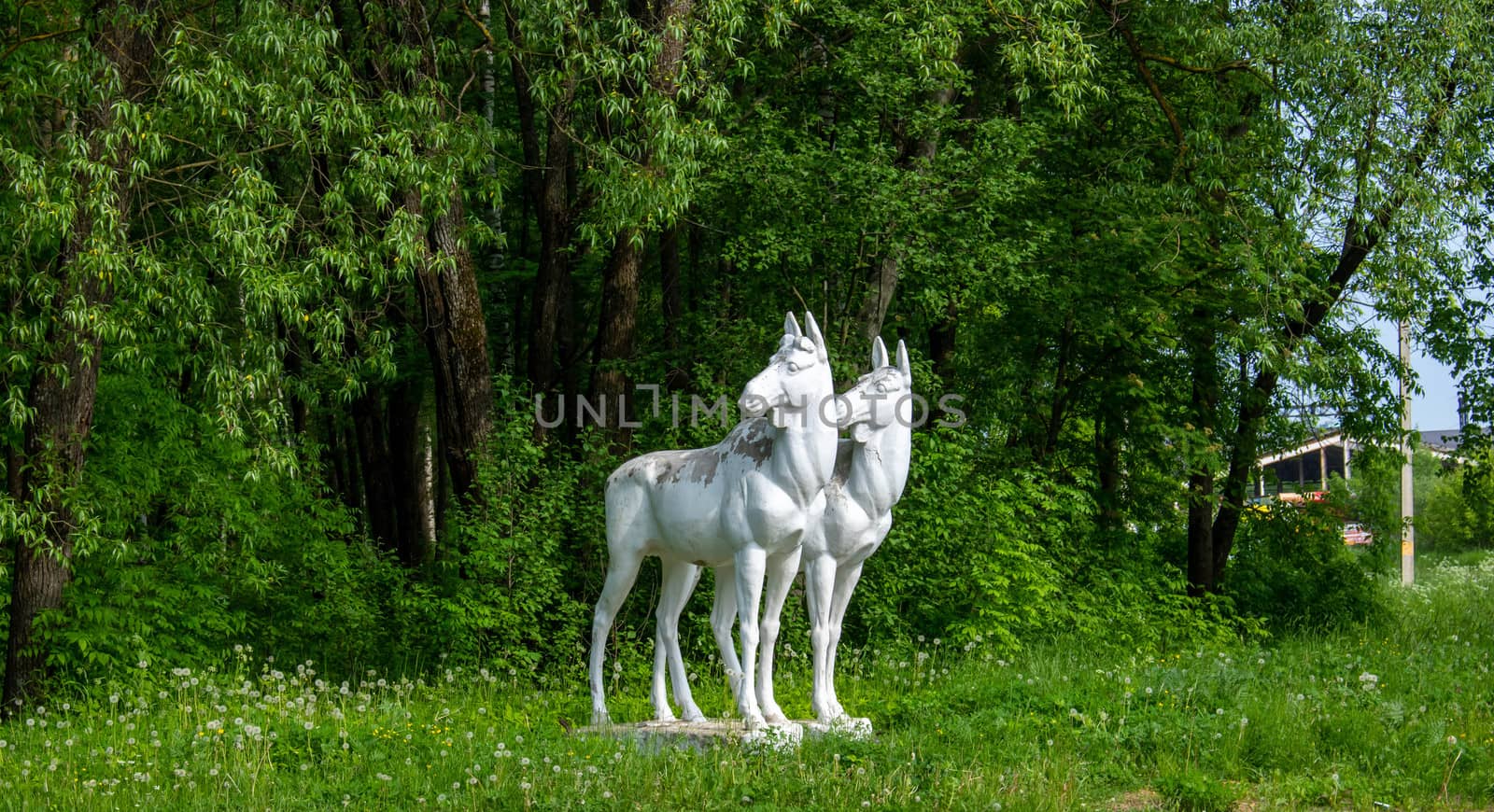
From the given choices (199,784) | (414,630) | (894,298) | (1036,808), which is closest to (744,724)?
(1036,808)

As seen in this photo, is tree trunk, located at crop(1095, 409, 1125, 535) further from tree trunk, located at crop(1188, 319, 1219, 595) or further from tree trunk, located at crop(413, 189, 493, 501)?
tree trunk, located at crop(413, 189, 493, 501)

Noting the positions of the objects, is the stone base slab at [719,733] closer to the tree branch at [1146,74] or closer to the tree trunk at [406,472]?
the tree branch at [1146,74]

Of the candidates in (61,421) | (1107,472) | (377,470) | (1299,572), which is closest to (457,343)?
(61,421)

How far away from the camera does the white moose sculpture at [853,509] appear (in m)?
8.75

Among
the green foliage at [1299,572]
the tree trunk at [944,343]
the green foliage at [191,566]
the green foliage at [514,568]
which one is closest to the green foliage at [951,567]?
the green foliage at [514,568]

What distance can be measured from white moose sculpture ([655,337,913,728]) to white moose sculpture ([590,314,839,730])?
12cm

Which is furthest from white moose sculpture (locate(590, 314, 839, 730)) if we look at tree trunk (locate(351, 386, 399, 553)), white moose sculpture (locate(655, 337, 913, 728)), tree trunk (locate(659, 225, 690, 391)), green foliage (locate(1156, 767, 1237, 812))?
tree trunk (locate(351, 386, 399, 553))

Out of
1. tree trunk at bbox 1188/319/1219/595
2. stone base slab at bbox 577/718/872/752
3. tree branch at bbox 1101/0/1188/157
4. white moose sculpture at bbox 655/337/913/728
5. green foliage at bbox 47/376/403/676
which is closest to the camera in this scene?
stone base slab at bbox 577/718/872/752

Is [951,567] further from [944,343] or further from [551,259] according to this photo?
[551,259]

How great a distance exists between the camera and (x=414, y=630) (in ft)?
41.5

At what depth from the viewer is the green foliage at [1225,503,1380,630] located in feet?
52.0

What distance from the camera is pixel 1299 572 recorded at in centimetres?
1648

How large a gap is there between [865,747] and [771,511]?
1.44 meters

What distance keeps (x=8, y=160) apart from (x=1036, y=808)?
7444 mm
